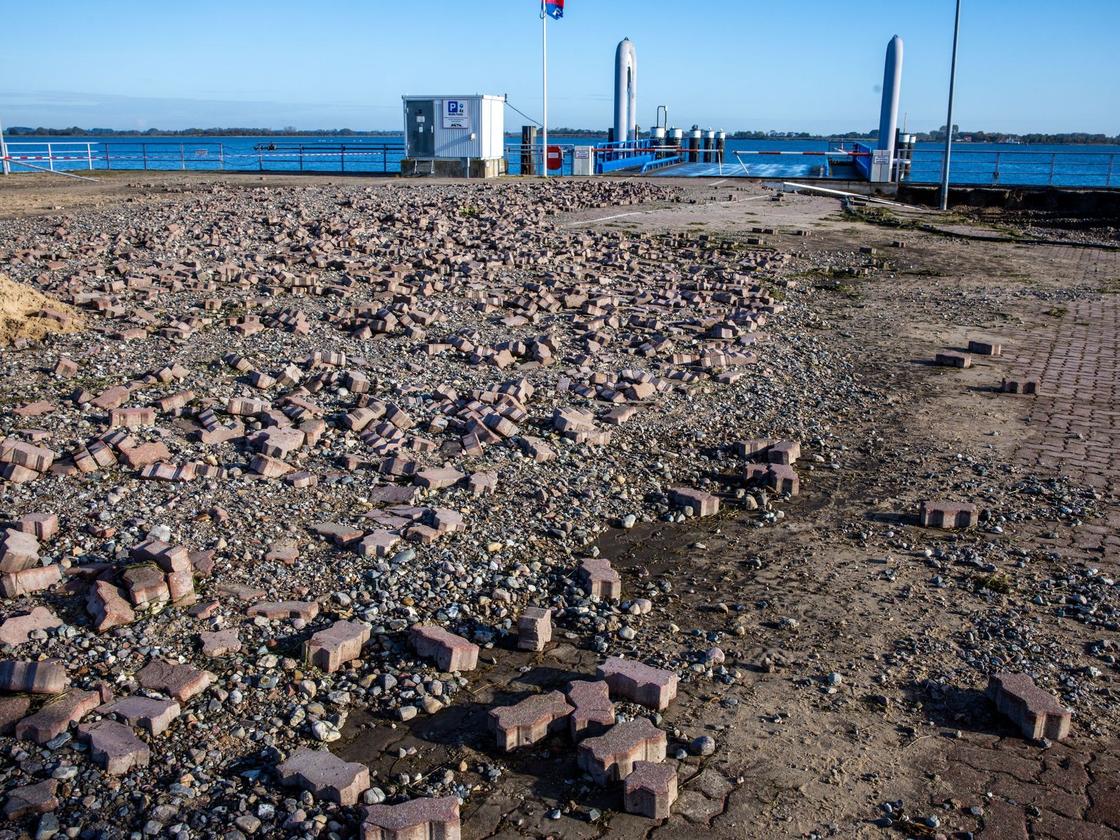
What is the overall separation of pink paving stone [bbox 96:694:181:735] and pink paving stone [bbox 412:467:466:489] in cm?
264

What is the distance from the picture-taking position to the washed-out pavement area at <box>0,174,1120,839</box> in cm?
356

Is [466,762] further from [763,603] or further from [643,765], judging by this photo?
[763,603]

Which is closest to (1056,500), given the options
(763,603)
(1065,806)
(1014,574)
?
(1014,574)

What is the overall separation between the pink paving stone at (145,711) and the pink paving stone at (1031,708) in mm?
3496

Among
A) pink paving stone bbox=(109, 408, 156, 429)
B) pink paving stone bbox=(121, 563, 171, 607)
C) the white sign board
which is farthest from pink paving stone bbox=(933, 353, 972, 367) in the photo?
the white sign board

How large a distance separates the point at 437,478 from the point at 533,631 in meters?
2.08

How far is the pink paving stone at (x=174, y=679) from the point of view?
158 inches

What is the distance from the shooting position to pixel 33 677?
400 centimetres

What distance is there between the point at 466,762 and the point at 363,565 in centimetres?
179

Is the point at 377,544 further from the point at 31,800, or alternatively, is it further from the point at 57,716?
the point at 31,800

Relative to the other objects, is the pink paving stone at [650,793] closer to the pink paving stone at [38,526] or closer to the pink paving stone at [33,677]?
the pink paving stone at [33,677]

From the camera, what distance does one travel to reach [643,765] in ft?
11.6

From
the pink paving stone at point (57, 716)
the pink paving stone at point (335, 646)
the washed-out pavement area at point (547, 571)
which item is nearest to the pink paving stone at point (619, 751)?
the washed-out pavement area at point (547, 571)

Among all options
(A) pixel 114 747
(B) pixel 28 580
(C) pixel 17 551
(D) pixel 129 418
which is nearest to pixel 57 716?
(A) pixel 114 747
